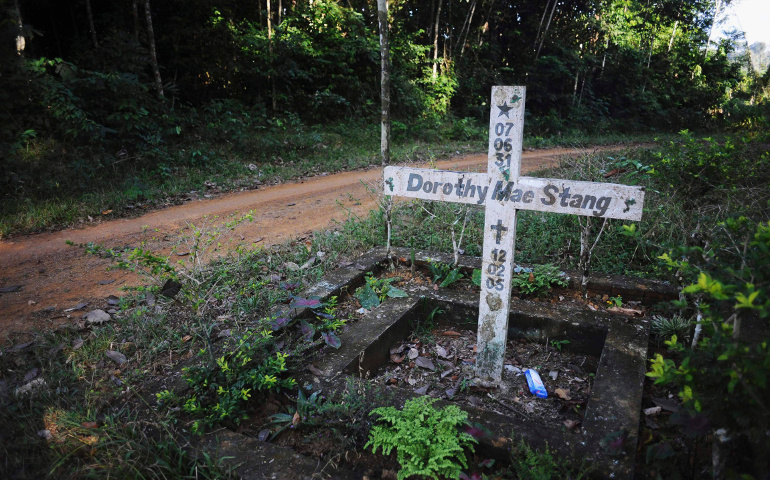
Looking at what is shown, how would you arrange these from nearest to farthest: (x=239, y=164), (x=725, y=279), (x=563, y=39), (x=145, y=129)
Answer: (x=725, y=279) → (x=145, y=129) → (x=239, y=164) → (x=563, y=39)

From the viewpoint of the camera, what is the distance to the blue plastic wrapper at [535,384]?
8.58 ft

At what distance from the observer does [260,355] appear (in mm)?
2514

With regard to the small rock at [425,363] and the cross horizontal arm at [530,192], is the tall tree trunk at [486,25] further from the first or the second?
the small rock at [425,363]

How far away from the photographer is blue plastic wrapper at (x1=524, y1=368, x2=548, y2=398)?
8.58 ft

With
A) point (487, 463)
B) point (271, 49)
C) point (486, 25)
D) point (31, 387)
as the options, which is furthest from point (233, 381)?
point (486, 25)

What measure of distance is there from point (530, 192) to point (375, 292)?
1437mm

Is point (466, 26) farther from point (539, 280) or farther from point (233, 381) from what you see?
point (233, 381)

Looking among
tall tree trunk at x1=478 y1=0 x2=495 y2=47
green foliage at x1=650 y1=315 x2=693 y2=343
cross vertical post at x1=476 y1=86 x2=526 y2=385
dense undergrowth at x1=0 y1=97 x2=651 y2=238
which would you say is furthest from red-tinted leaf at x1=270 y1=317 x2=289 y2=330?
tall tree trunk at x1=478 y1=0 x2=495 y2=47

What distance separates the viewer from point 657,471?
1.79 m

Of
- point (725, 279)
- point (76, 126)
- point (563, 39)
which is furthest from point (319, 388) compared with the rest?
point (563, 39)

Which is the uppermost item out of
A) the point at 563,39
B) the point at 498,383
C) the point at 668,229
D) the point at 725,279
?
the point at 563,39

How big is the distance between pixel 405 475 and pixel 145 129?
27.1 ft

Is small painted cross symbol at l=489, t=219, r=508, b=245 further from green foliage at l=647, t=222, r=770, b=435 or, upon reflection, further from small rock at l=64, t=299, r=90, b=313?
small rock at l=64, t=299, r=90, b=313

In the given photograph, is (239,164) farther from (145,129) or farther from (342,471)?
(342,471)
